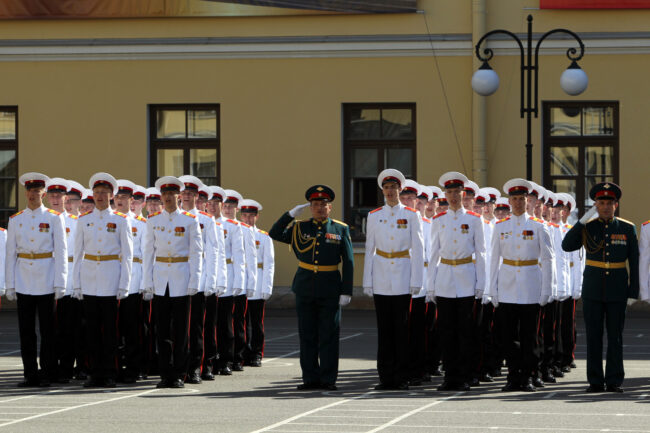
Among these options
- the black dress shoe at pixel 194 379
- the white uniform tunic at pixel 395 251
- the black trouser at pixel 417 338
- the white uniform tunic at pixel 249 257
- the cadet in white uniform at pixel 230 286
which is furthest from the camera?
the white uniform tunic at pixel 249 257

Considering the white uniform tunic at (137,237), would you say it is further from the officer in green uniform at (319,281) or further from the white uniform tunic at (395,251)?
the white uniform tunic at (395,251)

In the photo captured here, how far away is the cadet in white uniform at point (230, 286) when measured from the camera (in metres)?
14.4

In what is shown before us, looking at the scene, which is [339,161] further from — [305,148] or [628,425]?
[628,425]

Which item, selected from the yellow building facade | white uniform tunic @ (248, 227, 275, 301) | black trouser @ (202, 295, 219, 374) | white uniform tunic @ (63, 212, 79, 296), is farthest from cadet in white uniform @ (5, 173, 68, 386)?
the yellow building facade

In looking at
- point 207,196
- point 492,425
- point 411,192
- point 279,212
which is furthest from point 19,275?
point 279,212

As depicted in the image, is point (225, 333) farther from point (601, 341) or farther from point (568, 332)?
point (601, 341)

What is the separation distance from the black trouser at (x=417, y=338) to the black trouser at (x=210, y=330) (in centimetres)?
201

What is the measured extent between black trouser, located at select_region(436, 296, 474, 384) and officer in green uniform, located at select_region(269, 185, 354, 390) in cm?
94

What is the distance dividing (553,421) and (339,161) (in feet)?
47.6

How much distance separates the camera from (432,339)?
14.2 metres

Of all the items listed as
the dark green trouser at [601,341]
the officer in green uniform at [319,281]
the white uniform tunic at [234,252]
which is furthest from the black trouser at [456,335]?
the white uniform tunic at [234,252]

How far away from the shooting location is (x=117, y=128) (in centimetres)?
2502

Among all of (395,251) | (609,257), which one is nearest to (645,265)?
(609,257)

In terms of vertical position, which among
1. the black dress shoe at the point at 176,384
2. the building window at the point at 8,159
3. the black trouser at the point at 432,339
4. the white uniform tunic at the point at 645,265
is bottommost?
the black dress shoe at the point at 176,384
